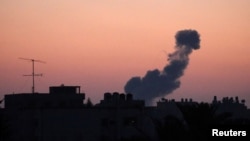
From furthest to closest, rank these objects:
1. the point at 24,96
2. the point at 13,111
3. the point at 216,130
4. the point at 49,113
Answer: the point at 24,96 < the point at 13,111 < the point at 49,113 < the point at 216,130

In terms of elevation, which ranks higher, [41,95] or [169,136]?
[41,95]

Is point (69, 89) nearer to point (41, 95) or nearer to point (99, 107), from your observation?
point (41, 95)

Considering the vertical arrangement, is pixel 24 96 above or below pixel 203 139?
above

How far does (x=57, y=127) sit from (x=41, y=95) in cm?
861

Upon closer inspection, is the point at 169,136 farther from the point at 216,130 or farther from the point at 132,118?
the point at 132,118

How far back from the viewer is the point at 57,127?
249 feet

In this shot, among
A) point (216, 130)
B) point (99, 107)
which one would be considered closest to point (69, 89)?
point (99, 107)

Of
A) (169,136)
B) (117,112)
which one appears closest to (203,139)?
(169,136)

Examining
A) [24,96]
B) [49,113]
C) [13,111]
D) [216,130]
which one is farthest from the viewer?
[24,96]

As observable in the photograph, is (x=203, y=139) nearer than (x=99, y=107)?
Yes

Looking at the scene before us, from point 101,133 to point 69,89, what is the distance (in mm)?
11492

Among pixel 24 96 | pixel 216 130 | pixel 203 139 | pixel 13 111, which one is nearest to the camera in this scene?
pixel 216 130

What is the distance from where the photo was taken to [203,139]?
1645 inches

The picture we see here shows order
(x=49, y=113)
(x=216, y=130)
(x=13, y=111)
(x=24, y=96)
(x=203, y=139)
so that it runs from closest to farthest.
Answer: (x=216, y=130), (x=203, y=139), (x=49, y=113), (x=13, y=111), (x=24, y=96)
